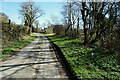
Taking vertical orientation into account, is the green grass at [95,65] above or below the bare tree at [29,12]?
below

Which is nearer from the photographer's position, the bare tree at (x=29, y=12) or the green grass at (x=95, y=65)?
the green grass at (x=95, y=65)

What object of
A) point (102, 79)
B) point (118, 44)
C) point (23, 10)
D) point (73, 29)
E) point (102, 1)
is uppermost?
point (23, 10)

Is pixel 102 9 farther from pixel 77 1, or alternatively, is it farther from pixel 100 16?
pixel 77 1

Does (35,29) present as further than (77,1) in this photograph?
Yes

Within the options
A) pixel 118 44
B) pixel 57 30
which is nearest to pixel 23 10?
pixel 57 30

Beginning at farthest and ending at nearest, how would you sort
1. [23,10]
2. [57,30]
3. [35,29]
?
[35,29] < [57,30] < [23,10]

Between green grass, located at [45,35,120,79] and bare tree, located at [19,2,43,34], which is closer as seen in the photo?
green grass, located at [45,35,120,79]

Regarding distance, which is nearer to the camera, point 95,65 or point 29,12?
point 95,65

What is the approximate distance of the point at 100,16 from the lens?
11.6 metres

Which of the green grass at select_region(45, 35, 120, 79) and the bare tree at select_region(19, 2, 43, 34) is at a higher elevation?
the bare tree at select_region(19, 2, 43, 34)

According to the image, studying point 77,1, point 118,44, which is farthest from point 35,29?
point 118,44

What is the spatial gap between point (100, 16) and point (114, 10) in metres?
1.55

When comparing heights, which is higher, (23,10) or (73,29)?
(23,10)

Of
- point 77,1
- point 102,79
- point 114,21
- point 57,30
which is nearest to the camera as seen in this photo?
point 102,79
